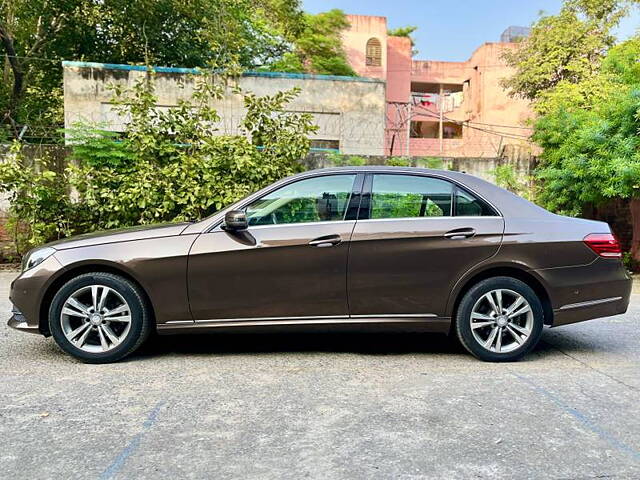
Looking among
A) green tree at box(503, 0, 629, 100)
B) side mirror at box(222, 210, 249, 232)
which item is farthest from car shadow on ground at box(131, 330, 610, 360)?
green tree at box(503, 0, 629, 100)

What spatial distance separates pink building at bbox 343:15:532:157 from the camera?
31.5 m

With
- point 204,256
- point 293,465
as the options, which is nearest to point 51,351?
point 204,256

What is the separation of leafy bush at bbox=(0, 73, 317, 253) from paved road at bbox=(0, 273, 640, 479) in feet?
13.4

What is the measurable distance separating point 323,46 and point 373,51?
4513mm

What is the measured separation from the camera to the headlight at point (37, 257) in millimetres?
4223

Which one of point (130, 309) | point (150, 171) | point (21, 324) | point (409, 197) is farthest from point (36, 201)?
point (409, 197)

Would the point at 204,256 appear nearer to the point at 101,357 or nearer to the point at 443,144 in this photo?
the point at 101,357

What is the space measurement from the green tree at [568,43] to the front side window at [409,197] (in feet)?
59.8

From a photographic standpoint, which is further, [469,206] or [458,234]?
[469,206]

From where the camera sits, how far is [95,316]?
416 cm

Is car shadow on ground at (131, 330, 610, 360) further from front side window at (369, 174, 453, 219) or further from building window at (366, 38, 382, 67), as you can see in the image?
building window at (366, 38, 382, 67)

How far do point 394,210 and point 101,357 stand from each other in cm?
269

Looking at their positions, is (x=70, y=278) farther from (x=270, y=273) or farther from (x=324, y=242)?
(x=324, y=242)

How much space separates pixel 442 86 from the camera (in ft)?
123
